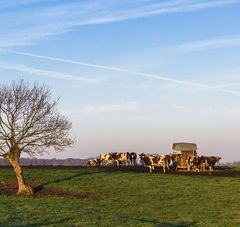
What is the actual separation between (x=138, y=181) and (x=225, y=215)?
16735mm

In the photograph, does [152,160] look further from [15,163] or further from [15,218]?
[15,218]

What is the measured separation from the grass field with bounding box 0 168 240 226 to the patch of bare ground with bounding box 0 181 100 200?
3.2 inches

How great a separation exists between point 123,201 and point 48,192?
8.44 metres

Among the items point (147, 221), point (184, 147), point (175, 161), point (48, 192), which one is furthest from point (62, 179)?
point (147, 221)

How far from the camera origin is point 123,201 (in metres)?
36.8

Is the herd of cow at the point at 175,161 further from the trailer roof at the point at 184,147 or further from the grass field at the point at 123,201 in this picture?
the grass field at the point at 123,201

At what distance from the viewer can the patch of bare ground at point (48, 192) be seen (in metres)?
40.0

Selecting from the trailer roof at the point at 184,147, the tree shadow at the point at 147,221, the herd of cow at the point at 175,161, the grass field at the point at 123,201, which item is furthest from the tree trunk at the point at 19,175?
the trailer roof at the point at 184,147

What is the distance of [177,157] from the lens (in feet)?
195

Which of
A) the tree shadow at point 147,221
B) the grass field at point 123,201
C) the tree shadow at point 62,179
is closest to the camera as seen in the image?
the tree shadow at point 147,221

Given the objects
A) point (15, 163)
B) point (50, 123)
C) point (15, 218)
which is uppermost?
point (50, 123)

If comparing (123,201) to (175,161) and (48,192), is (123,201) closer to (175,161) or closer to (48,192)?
(48,192)

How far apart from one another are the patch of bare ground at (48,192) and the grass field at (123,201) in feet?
0.27

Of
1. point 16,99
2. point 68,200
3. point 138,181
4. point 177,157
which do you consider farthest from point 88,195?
point 177,157
